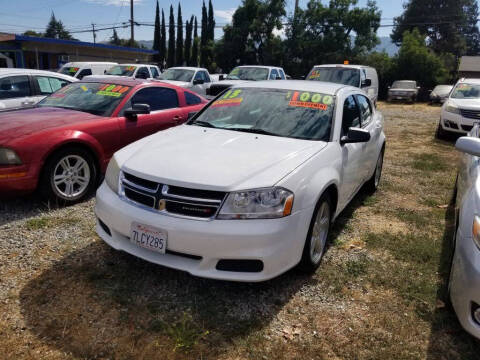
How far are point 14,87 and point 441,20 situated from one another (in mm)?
64348

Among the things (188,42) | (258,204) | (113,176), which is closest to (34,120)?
(113,176)

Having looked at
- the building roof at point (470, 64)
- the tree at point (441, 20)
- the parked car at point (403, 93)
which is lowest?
the parked car at point (403, 93)

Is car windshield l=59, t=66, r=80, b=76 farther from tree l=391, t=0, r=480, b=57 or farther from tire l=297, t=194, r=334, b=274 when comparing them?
tree l=391, t=0, r=480, b=57

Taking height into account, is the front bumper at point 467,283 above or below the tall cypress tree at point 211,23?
below

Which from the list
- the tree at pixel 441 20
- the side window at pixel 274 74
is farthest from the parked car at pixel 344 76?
the tree at pixel 441 20

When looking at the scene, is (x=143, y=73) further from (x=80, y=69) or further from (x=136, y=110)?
(x=136, y=110)

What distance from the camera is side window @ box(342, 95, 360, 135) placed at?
4.08 metres

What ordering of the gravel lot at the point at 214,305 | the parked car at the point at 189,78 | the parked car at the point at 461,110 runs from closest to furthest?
the gravel lot at the point at 214,305, the parked car at the point at 461,110, the parked car at the point at 189,78

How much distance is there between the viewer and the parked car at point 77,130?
427cm

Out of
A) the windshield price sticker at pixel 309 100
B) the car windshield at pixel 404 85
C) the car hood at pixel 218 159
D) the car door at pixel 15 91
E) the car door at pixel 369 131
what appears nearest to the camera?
the car hood at pixel 218 159

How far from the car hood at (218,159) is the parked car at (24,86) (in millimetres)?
4627

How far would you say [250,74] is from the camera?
15070mm

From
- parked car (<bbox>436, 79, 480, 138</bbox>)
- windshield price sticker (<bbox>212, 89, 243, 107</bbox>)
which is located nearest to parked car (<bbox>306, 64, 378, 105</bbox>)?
parked car (<bbox>436, 79, 480, 138</bbox>)

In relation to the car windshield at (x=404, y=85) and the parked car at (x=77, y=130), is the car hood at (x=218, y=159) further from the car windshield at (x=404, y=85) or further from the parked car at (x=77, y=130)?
the car windshield at (x=404, y=85)
